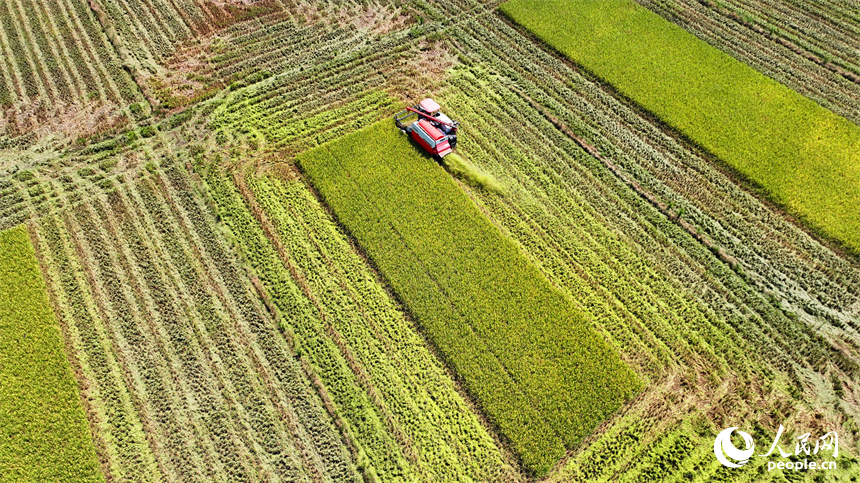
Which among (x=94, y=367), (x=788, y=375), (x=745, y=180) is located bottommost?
(x=94, y=367)

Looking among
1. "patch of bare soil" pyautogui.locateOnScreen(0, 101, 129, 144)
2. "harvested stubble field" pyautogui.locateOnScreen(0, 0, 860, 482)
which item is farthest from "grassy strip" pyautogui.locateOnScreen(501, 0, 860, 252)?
"patch of bare soil" pyautogui.locateOnScreen(0, 101, 129, 144)

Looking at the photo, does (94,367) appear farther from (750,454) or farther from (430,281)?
(750,454)

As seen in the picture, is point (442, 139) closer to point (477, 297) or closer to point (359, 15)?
point (477, 297)

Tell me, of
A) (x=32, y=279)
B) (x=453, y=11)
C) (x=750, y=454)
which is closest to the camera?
(x=750, y=454)

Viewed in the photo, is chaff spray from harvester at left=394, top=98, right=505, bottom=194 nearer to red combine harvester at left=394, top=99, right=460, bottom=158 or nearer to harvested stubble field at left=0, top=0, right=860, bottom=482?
red combine harvester at left=394, top=99, right=460, bottom=158

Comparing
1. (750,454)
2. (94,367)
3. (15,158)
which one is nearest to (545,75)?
(750,454)

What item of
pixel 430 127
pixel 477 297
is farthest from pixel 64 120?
pixel 477 297
